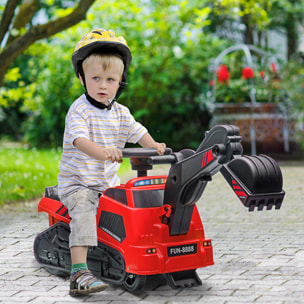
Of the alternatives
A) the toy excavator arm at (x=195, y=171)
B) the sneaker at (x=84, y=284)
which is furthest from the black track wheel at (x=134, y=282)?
the toy excavator arm at (x=195, y=171)

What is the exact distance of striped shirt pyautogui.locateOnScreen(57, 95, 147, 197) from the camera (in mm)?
3576

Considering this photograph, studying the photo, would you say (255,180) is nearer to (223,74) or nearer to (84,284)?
(84,284)

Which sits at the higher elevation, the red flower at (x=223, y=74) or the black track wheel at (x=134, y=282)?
the red flower at (x=223, y=74)

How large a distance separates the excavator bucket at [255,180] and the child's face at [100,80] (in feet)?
3.19

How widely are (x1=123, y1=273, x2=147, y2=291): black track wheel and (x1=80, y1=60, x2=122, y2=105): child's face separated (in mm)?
1121

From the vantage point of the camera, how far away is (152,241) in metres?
3.28

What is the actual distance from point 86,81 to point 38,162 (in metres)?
7.06

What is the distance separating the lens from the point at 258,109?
12312 mm

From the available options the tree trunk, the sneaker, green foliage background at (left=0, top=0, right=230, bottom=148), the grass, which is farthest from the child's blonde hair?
green foliage background at (left=0, top=0, right=230, bottom=148)

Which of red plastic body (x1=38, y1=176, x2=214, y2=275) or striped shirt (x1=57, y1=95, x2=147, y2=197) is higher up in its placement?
Result: striped shirt (x1=57, y1=95, x2=147, y2=197)

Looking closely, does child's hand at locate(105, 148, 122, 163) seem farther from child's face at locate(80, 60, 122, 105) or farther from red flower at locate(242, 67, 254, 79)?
red flower at locate(242, 67, 254, 79)

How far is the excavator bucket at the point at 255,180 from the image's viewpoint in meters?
2.94

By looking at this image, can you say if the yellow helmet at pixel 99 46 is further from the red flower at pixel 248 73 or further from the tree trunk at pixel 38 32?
the red flower at pixel 248 73

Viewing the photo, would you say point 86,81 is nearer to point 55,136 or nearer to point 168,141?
point 168,141
